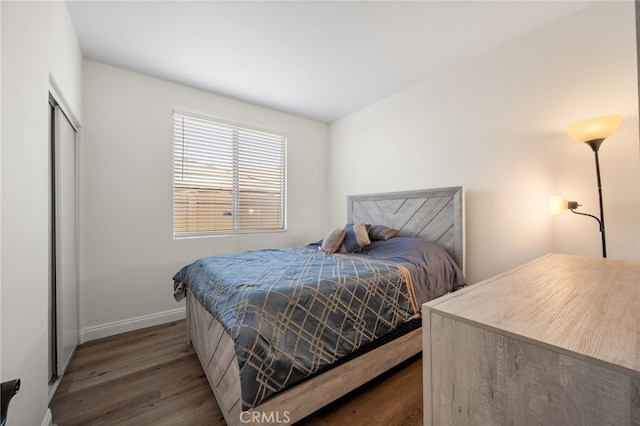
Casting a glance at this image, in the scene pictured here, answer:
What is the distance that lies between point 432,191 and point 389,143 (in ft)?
3.22

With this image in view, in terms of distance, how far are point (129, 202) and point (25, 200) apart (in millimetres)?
1615

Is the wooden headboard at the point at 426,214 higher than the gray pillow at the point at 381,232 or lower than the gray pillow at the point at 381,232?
higher

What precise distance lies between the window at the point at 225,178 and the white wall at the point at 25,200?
1.51m

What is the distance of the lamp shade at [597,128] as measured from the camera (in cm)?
160

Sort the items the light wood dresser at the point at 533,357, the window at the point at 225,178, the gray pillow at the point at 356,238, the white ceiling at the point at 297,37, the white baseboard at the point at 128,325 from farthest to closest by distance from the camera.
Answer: the window at the point at 225,178 → the gray pillow at the point at 356,238 → the white baseboard at the point at 128,325 → the white ceiling at the point at 297,37 → the light wood dresser at the point at 533,357

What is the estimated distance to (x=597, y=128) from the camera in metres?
1.63

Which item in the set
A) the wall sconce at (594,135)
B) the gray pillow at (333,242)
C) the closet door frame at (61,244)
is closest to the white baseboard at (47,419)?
the closet door frame at (61,244)

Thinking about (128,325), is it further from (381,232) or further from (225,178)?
(381,232)

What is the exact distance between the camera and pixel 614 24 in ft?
5.75

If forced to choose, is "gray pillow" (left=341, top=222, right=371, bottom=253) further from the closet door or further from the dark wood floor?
the closet door

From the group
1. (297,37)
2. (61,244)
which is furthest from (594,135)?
(61,244)

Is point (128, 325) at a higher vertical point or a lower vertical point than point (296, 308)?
lower

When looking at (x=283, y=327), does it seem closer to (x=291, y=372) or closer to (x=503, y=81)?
(x=291, y=372)

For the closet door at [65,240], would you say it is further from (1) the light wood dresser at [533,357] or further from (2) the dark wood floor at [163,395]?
(1) the light wood dresser at [533,357]
